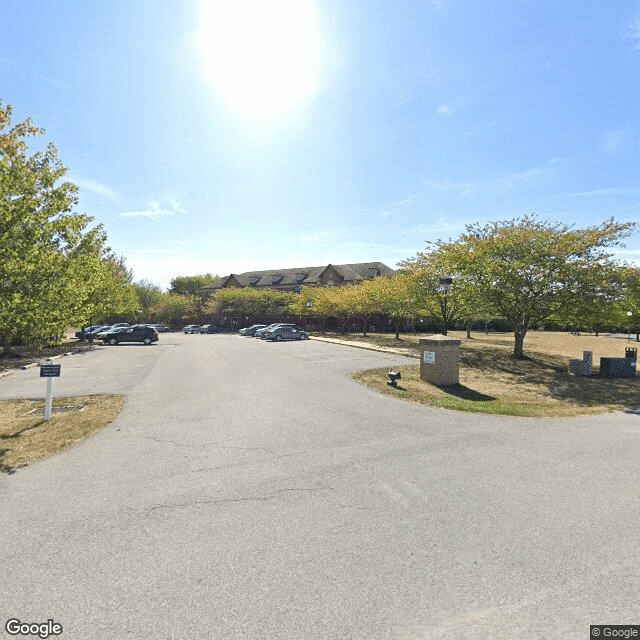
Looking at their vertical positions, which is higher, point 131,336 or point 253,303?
point 253,303

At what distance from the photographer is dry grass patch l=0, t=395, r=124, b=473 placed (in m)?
6.76

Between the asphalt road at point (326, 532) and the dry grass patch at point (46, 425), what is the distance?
1.70ft

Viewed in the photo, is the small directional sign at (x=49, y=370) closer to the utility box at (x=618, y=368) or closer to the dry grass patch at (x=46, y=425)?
the dry grass patch at (x=46, y=425)

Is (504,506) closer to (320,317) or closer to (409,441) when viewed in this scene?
(409,441)

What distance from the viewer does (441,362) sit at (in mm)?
14047

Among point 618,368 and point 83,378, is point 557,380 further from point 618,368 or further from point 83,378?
point 83,378

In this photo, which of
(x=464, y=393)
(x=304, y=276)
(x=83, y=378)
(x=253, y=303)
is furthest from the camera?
(x=304, y=276)

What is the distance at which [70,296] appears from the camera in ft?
29.6

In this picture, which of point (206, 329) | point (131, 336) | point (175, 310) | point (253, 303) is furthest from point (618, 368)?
point (175, 310)

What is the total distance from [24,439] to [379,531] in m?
7.73

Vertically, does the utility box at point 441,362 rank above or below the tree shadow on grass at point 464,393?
above

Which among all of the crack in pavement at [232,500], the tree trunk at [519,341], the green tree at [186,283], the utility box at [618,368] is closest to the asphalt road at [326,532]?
the crack in pavement at [232,500]

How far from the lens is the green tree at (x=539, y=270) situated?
1897cm

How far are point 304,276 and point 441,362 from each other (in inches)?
2411
